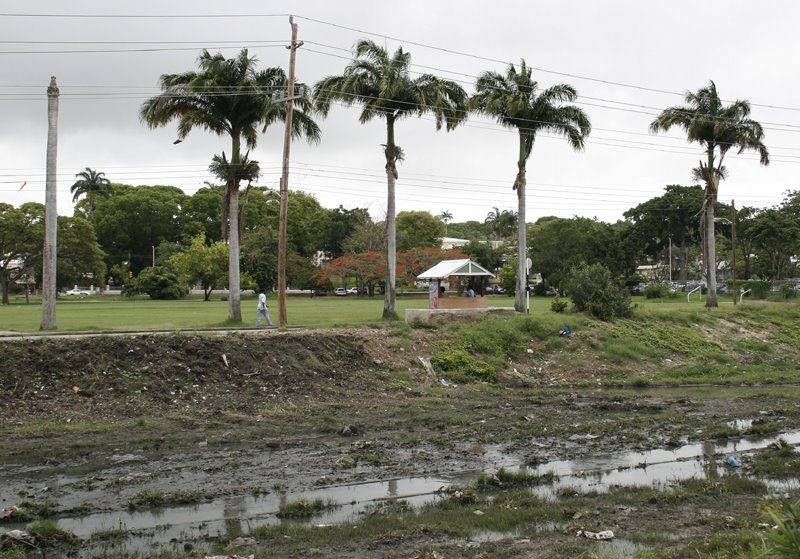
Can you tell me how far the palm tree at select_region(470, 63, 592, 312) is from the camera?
128 ft

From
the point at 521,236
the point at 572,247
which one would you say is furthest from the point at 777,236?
the point at 521,236

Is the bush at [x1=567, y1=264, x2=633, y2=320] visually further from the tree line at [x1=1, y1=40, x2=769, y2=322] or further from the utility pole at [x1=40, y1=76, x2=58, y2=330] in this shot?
the utility pole at [x1=40, y1=76, x2=58, y2=330]

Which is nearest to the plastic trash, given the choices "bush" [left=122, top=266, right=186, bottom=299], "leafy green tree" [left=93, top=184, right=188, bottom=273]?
"bush" [left=122, top=266, right=186, bottom=299]

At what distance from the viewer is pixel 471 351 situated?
97.4ft

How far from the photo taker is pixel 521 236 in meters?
39.4

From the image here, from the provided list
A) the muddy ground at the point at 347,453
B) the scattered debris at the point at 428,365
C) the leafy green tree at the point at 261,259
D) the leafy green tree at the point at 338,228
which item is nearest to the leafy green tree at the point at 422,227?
the leafy green tree at the point at 338,228

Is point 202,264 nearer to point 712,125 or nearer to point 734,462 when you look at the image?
point 712,125

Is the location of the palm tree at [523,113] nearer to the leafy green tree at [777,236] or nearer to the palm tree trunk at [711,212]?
the palm tree trunk at [711,212]

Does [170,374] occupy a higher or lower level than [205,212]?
lower

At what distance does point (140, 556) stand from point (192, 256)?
79915 mm

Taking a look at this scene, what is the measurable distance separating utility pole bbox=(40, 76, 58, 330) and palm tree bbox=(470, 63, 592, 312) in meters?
19.7

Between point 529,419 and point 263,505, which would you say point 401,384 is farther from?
point 263,505

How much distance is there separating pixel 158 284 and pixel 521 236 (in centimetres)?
5701

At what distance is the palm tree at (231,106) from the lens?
34219mm
